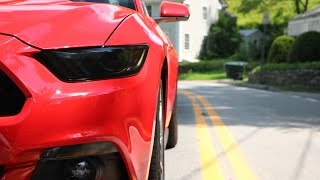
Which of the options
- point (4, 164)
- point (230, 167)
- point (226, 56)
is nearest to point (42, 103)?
point (4, 164)

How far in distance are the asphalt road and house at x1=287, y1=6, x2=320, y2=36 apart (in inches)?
1203

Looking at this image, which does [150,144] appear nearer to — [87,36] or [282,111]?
[87,36]

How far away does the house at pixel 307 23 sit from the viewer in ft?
127

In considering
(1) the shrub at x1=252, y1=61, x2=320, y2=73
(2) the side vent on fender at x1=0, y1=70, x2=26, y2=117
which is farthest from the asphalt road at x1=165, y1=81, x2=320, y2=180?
(1) the shrub at x1=252, y1=61, x2=320, y2=73

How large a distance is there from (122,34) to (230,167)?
2627 millimetres

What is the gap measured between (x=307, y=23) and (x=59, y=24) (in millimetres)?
40104

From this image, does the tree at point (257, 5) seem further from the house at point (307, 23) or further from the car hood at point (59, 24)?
the car hood at point (59, 24)

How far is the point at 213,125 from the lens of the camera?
7949mm

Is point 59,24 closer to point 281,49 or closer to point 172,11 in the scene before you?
point 172,11

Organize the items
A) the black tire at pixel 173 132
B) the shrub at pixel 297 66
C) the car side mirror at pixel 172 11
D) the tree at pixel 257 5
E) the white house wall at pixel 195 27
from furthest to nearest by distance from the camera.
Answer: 1. the white house wall at pixel 195 27
2. the tree at pixel 257 5
3. the shrub at pixel 297 66
4. the black tire at pixel 173 132
5. the car side mirror at pixel 172 11

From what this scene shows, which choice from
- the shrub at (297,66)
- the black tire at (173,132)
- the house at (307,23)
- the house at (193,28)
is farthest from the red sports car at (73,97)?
the house at (193,28)

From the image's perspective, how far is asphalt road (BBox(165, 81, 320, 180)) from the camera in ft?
15.7

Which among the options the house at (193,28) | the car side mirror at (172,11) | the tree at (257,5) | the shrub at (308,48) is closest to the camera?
the car side mirror at (172,11)

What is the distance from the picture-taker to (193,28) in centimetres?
5194
